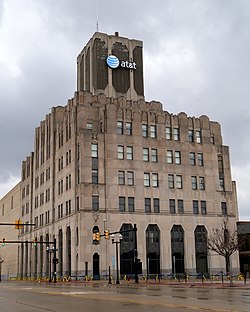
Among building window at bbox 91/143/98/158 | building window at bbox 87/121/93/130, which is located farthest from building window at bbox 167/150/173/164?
building window at bbox 87/121/93/130

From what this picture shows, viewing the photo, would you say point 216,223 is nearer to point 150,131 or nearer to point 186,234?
point 186,234

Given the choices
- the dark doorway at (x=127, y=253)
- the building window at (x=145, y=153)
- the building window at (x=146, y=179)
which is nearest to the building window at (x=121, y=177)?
the building window at (x=146, y=179)

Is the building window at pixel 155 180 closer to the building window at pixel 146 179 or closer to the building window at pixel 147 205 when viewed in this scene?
the building window at pixel 146 179

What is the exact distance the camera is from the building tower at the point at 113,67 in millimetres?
97562

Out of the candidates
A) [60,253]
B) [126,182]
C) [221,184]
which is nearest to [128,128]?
[126,182]

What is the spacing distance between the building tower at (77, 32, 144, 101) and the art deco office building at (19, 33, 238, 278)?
226 millimetres

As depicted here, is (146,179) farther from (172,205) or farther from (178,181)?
A: (172,205)

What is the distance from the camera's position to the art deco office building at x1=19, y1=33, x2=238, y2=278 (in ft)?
262

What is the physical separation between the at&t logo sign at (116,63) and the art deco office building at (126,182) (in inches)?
9.0

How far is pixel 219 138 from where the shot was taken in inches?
3745

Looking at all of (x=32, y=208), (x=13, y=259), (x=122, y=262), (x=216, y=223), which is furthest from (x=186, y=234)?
(x=13, y=259)

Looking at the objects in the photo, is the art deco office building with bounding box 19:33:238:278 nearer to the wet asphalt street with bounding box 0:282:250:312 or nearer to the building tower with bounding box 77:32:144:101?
the building tower with bounding box 77:32:144:101

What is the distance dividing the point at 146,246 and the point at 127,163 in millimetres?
14670

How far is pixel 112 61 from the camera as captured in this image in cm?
9850
